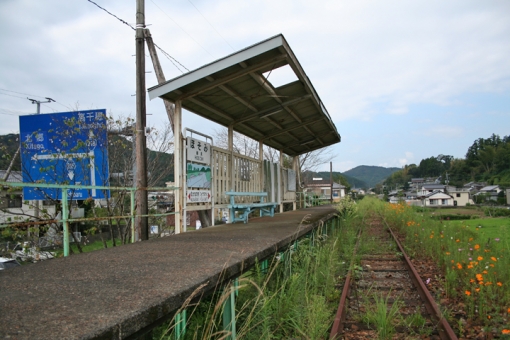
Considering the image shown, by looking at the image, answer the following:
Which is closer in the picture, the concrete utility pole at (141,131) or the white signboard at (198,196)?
the white signboard at (198,196)

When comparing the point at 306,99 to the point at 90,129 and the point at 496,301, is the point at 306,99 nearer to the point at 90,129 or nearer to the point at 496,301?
the point at 90,129

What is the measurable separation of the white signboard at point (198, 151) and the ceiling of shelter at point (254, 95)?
0.82 meters

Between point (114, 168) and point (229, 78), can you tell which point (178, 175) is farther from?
point (114, 168)

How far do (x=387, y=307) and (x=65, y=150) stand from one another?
565 cm

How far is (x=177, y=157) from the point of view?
6578 mm

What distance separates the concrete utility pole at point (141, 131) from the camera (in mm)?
7027

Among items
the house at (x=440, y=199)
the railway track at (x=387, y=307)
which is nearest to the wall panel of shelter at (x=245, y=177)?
the railway track at (x=387, y=307)

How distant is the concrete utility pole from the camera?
703cm

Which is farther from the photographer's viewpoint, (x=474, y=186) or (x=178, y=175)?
(x=474, y=186)

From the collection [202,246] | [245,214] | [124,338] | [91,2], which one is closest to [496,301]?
[202,246]

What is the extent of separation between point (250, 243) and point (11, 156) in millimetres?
4736

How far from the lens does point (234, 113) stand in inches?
A: 348

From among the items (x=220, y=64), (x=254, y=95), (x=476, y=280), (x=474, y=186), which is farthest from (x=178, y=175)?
(x=474, y=186)

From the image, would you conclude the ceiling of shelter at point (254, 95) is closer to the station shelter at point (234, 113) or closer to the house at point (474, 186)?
the station shelter at point (234, 113)
